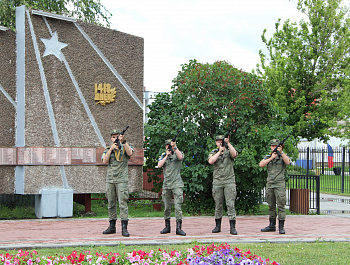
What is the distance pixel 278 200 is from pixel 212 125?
10.9ft

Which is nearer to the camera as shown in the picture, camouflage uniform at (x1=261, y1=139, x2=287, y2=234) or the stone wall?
camouflage uniform at (x1=261, y1=139, x2=287, y2=234)

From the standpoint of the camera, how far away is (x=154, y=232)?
9062mm

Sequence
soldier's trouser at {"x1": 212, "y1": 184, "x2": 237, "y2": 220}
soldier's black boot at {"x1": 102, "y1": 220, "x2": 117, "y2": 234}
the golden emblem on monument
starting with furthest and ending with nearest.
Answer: the golden emblem on monument < soldier's trouser at {"x1": 212, "y1": 184, "x2": 237, "y2": 220} < soldier's black boot at {"x1": 102, "y1": 220, "x2": 117, "y2": 234}

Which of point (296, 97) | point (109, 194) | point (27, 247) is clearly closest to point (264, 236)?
point (109, 194)

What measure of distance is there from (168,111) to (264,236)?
4840mm

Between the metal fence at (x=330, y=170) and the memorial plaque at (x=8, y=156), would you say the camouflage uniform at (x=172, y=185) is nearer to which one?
the memorial plaque at (x=8, y=156)

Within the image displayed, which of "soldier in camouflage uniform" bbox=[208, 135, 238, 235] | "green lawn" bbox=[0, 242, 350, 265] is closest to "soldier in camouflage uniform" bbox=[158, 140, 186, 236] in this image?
"soldier in camouflage uniform" bbox=[208, 135, 238, 235]

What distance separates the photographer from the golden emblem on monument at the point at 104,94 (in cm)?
1184

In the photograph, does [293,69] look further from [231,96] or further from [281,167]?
[281,167]

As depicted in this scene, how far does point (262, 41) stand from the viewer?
28094 mm

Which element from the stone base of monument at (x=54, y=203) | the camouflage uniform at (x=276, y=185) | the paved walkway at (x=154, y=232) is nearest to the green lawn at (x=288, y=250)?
the paved walkway at (x=154, y=232)

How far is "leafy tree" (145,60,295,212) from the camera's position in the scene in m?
11.7

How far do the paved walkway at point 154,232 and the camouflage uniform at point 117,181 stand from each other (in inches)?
21.1

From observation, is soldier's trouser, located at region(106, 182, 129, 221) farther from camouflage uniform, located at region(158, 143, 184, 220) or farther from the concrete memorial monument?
the concrete memorial monument
